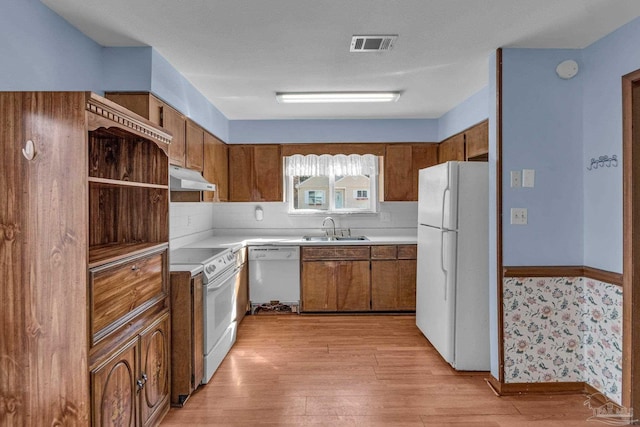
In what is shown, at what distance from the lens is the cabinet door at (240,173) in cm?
469

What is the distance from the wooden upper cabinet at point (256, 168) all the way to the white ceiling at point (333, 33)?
1328mm

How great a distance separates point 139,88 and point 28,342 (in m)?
1.72

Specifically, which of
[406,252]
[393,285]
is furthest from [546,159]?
[393,285]

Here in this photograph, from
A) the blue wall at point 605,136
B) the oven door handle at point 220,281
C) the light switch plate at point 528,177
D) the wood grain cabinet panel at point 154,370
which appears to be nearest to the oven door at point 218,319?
the oven door handle at point 220,281

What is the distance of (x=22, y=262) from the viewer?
149 cm

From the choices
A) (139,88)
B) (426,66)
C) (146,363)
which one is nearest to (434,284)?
(426,66)

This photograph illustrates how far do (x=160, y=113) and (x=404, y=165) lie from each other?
9.81 feet

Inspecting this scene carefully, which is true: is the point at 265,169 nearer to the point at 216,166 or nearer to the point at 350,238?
the point at 216,166

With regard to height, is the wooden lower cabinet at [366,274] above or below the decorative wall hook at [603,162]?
below

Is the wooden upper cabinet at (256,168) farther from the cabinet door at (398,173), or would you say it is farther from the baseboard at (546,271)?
the baseboard at (546,271)

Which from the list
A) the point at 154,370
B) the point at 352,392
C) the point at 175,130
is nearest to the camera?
the point at 154,370

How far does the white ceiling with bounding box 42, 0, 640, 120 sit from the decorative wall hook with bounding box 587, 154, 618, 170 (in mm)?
805

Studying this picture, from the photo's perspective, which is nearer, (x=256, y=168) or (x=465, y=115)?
(x=465, y=115)

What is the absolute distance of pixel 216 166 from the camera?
416 cm
